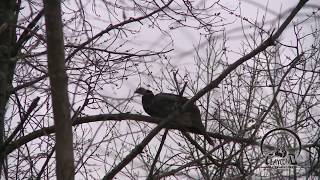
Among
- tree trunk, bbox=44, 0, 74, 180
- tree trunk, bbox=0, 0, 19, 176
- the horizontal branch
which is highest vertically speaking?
tree trunk, bbox=0, 0, 19, 176

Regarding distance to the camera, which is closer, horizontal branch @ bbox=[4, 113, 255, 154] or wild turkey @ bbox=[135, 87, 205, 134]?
horizontal branch @ bbox=[4, 113, 255, 154]

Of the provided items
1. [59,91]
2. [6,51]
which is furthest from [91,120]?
[59,91]

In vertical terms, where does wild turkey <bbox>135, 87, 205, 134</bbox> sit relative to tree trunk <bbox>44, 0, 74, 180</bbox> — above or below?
above

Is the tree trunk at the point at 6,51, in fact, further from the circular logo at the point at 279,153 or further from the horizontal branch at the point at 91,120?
the circular logo at the point at 279,153

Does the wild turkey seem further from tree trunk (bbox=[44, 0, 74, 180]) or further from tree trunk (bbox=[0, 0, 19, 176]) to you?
tree trunk (bbox=[44, 0, 74, 180])

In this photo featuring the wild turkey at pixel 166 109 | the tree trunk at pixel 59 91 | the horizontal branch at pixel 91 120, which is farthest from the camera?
the wild turkey at pixel 166 109

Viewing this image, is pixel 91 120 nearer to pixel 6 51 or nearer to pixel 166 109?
pixel 6 51

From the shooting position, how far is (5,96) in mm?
4055

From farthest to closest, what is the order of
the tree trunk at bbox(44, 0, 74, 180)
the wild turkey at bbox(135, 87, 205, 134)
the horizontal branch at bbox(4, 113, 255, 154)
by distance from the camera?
the wild turkey at bbox(135, 87, 205, 134) < the horizontal branch at bbox(4, 113, 255, 154) < the tree trunk at bbox(44, 0, 74, 180)

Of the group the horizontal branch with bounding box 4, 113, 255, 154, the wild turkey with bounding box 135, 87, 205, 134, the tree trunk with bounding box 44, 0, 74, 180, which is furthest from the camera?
the wild turkey with bounding box 135, 87, 205, 134

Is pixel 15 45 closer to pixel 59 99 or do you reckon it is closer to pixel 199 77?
pixel 59 99

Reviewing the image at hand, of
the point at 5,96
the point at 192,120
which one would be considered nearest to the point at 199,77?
the point at 192,120

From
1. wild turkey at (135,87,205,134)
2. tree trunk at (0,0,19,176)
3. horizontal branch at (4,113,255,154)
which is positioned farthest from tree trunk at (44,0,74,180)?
wild turkey at (135,87,205,134)

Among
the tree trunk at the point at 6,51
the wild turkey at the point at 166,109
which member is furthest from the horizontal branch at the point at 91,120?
the wild turkey at the point at 166,109
